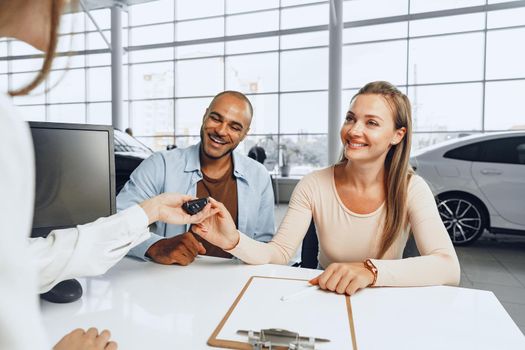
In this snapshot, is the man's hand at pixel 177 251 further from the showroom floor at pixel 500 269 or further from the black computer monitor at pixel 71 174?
the showroom floor at pixel 500 269

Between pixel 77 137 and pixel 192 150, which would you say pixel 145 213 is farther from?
pixel 192 150

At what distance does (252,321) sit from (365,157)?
963 millimetres

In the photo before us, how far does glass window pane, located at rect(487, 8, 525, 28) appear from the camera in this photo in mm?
7229

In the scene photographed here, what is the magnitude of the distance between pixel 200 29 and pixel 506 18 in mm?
6733

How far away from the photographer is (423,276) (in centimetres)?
117

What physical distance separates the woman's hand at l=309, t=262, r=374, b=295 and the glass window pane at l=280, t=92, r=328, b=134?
24.5 ft

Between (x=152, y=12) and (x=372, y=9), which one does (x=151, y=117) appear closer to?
(x=152, y=12)

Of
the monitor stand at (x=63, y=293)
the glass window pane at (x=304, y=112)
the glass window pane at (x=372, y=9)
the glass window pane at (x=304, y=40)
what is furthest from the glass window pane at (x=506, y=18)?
the monitor stand at (x=63, y=293)

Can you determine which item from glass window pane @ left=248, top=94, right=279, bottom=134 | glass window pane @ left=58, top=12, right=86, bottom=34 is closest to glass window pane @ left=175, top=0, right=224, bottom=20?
glass window pane @ left=248, top=94, right=279, bottom=134

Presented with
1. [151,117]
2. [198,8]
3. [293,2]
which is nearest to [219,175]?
[293,2]

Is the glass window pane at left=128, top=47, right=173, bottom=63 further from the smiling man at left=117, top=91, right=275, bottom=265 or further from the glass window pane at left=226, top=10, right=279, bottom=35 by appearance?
the smiling man at left=117, top=91, right=275, bottom=265

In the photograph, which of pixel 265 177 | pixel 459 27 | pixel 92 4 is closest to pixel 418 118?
pixel 459 27

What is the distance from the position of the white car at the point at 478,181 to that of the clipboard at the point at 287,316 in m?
3.73

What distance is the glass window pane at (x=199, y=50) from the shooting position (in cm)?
953
